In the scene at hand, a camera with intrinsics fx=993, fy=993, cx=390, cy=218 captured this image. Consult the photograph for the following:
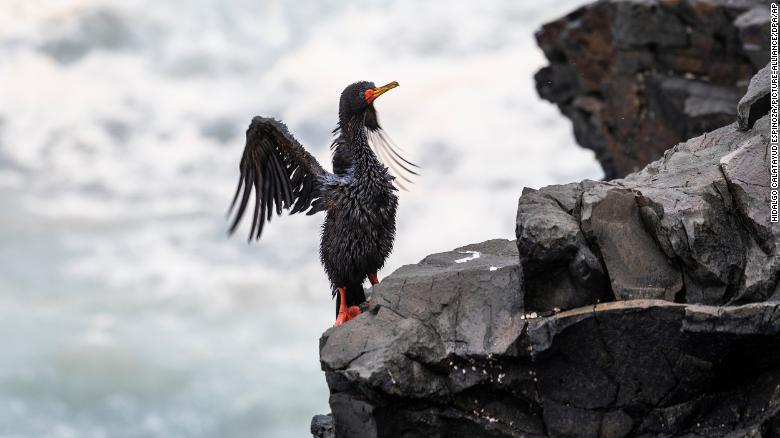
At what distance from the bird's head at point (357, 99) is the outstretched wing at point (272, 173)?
67cm

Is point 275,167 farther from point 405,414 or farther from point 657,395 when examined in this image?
point 657,395

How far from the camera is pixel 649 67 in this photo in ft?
71.7

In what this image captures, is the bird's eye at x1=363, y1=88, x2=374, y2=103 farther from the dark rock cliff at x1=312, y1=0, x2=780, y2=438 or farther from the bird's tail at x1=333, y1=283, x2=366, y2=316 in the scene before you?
the dark rock cliff at x1=312, y1=0, x2=780, y2=438

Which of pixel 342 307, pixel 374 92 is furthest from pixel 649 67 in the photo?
pixel 342 307

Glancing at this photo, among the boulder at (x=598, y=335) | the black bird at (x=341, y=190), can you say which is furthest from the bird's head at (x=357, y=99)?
the boulder at (x=598, y=335)

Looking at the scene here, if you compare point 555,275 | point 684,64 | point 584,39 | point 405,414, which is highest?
point 584,39

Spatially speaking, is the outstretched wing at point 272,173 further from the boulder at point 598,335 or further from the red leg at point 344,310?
the boulder at point 598,335

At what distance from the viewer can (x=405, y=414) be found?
26.9 ft

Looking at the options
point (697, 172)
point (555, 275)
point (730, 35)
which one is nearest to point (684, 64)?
point (730, 35)

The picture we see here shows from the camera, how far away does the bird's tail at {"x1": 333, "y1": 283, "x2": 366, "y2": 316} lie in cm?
990

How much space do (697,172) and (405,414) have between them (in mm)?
3427

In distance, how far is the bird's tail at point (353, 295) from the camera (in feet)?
32.5

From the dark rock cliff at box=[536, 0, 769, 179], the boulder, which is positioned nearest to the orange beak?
the boulder

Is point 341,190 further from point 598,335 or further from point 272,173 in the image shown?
point 598,335
